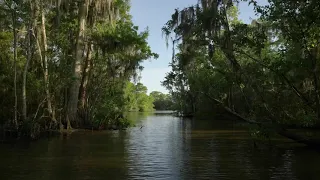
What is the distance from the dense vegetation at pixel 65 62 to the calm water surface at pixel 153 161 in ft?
13.3

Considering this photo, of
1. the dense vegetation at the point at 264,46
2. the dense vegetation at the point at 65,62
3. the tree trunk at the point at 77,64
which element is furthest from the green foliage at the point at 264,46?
the tree trunk at the point at 77,64

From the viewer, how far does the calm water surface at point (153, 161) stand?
375 inches

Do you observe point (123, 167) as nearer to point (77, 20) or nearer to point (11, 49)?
point (11, 49)

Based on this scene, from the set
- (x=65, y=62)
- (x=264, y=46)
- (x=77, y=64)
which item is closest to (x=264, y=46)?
(x=264, y=46)

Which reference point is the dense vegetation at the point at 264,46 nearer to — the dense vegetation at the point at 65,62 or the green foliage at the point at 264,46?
the green foliage at the point at 264,46

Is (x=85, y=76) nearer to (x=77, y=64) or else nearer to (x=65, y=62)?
(x=77, y=64)

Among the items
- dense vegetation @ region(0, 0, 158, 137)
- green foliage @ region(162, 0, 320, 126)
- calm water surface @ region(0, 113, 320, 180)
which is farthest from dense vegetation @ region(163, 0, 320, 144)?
dense vegetation @ region(0, 0, 158, 137)

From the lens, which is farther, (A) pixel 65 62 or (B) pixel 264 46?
(A) pixel 65 62

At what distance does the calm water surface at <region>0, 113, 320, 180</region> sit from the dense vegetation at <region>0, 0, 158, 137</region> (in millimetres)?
4043

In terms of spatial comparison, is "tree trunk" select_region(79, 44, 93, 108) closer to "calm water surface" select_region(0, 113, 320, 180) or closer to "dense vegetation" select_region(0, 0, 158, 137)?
"dense vegetation" select_region(0, 0, 158, 137)

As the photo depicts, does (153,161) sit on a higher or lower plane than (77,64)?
Answer: lower

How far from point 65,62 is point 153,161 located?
10492mm

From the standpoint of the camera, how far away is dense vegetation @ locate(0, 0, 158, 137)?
1770cm

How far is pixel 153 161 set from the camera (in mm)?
11781
